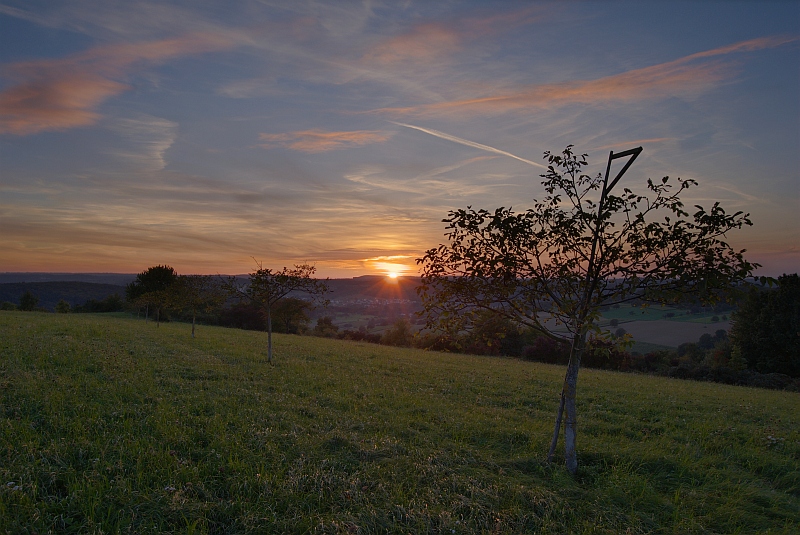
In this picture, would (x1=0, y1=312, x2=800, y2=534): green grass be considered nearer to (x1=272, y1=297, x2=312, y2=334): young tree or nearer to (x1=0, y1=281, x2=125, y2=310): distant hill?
(x1=272, y1=297, x2=312, y2=334): young tree

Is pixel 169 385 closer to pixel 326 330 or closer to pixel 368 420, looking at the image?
pixel 368 420

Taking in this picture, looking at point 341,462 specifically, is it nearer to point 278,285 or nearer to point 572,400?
point 572,400

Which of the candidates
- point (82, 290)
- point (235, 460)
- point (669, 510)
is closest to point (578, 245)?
point (669, 510)

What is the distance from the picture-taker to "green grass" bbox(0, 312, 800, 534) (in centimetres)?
641

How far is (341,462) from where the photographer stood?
8375 mm

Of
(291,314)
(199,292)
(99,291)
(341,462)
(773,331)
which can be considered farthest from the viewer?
(99,291)

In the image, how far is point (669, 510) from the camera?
766 cm

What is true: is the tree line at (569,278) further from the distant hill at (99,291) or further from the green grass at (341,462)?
the distant hill at (99,291)

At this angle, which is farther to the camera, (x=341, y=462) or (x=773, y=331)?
(x=773, y=331)

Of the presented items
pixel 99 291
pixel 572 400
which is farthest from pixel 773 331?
pixel 99 291

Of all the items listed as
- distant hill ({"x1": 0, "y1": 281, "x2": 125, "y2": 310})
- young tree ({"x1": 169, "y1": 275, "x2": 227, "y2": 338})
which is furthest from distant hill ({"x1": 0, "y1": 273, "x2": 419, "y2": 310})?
young tree ({"x1": 169, "y1": 275, "x2": 227, "y2": 338})

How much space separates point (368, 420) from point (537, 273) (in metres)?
6.51

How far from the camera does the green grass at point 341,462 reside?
21.0 ft

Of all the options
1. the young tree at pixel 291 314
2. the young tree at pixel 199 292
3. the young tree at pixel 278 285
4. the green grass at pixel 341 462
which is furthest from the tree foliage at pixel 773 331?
the young tree at pixel 291 314
